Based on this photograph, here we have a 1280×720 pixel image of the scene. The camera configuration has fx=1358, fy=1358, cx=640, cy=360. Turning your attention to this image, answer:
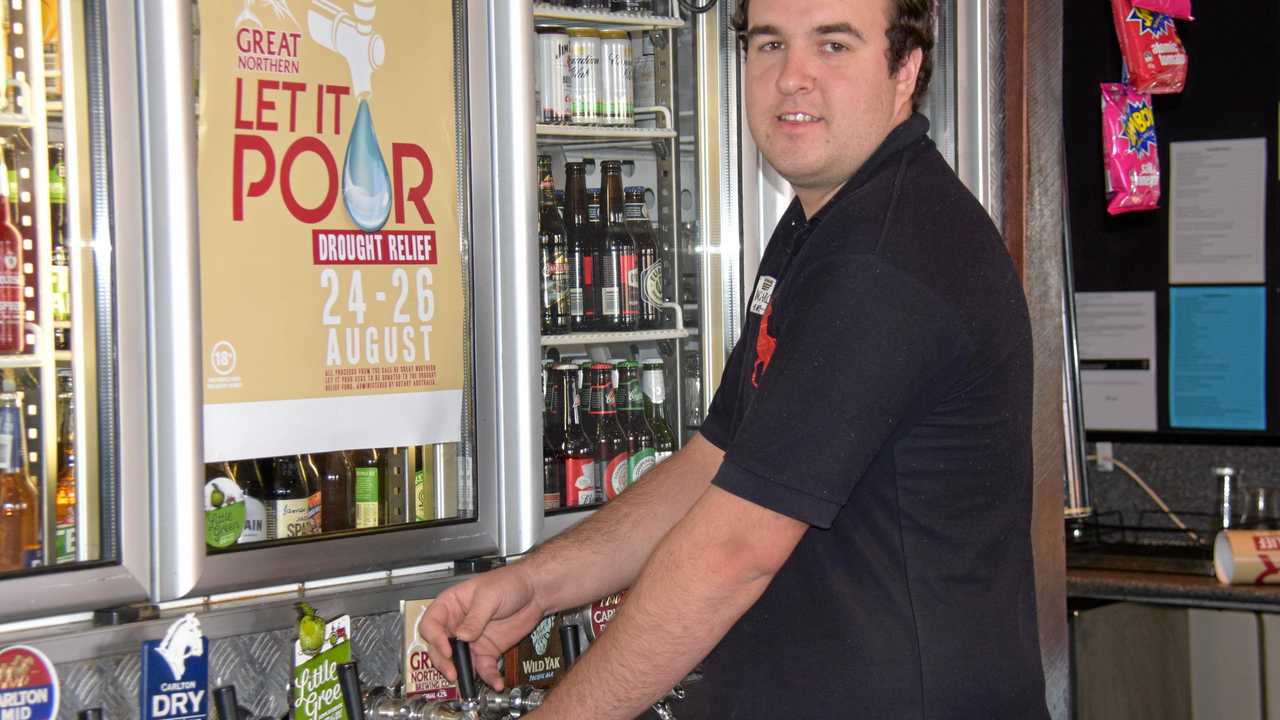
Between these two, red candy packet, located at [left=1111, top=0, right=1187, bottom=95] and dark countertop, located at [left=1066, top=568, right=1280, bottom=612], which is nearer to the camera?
dark countertop, located at [left=1066, top=568, right=1280, bottom=612]

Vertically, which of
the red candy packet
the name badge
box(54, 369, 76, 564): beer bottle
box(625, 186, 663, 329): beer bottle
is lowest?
box(54, 369, 76, 564): beer bottle

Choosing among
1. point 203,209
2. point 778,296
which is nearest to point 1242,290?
point 778,296

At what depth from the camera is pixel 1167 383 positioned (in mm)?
4324

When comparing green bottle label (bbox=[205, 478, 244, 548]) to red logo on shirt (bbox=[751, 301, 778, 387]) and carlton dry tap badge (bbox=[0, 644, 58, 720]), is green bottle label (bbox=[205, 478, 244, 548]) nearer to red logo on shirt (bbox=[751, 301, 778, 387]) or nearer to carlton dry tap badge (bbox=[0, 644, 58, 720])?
carlton dry tap badge (bbox=[0, 644, 58, 720])

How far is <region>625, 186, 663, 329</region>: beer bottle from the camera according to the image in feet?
10.0

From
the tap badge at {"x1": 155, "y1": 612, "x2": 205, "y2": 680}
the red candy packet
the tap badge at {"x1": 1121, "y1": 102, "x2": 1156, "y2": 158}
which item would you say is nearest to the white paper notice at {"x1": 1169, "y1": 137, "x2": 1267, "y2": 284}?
the tap badge at {"x1": 1121, "y1": 102, "x2": 1156, "y2": 158}

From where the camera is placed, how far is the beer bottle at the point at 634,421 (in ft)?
9.96

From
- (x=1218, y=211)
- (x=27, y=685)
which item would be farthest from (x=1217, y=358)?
(x=27, y=685)

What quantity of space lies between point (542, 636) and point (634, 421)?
A: 0.66 meters

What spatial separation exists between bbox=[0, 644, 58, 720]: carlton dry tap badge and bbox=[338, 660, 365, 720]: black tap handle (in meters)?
0.41

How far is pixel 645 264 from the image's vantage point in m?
3.07

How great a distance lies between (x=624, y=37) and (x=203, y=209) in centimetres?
126

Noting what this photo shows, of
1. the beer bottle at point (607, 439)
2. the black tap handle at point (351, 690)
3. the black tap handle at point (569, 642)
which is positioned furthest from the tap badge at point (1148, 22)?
the black tap handle at point (351, 690)

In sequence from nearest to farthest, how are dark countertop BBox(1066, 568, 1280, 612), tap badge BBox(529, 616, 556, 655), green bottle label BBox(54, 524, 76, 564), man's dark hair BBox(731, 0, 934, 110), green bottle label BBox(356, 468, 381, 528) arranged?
1. man's dark hair BBox(731, 0, 934, 110)
2. green bottle label BBox(54, 524, 76, 564)
3. green bottle label BBox(356, 468, 381, 528)
4. tap badge BBox(529, 616, 556, 655)
5. dark countertop BBox(1066, 568, 1280, 612)
